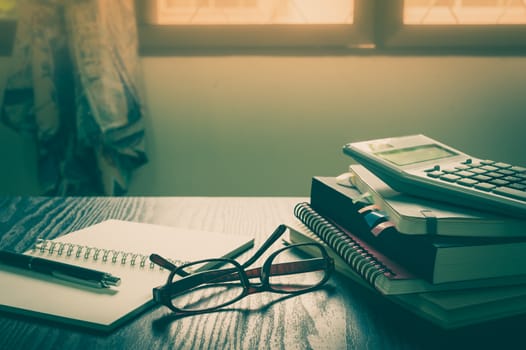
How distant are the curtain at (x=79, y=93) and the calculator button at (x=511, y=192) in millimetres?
1236

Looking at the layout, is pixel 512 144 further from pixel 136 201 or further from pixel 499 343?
pixel 499 343

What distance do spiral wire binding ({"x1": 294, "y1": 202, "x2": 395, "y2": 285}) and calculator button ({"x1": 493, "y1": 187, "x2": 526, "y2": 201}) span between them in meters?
0.12

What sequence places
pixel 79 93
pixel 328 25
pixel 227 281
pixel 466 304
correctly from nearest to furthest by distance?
pixel 466 304, pixel 227 281, pixel 79 93, pixel 328 25

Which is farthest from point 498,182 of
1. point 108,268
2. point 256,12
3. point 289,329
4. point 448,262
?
point 256,12

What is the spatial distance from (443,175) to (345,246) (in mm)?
121

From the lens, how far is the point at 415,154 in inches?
22.8

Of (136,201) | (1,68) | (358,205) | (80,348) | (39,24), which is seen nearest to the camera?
(80,348)

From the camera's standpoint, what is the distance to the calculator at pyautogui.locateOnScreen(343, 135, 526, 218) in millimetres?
447

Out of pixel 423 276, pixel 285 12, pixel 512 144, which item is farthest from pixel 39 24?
pixel 512 144

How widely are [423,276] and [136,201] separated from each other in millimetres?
576

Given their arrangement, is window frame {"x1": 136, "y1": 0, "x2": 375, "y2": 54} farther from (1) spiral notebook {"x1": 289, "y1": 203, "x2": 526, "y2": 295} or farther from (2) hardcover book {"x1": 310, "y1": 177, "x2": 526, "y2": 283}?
(2) hardcover book {"x1": 310, "y1": 177, "x2": 526, "y2": 283}

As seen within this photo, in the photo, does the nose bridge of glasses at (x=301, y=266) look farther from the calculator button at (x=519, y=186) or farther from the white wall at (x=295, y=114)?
the white wall at (x=295, y=114)

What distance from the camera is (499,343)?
0.39m

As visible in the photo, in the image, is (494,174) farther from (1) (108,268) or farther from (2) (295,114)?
(2) (295,114)
